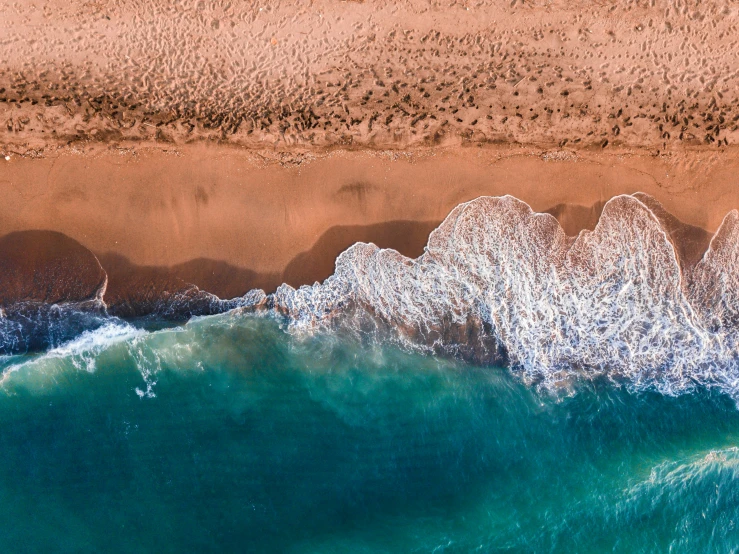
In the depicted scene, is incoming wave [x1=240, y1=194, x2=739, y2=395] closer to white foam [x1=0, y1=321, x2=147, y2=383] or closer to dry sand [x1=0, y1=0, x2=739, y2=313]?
dry sand [x1=0, y1=0, x2=739, y2=313]

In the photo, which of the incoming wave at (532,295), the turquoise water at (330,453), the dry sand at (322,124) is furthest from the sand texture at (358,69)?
the turquoise water at (330,453)

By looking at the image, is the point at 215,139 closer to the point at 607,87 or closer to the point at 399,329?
the point at 399,329

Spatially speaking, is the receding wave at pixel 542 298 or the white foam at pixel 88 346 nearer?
the white foam at pixel 88 346

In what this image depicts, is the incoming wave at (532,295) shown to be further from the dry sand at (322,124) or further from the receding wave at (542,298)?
the dry sand at (322,124)

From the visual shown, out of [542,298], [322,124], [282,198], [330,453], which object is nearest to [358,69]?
[322,124]

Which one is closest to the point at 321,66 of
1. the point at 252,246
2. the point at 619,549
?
the point at 252,246

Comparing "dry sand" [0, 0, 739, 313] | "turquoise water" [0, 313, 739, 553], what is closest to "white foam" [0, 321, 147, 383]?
"turquoise water" [0, 313, 739, 553]

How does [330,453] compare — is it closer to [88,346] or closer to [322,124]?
[88,346]
